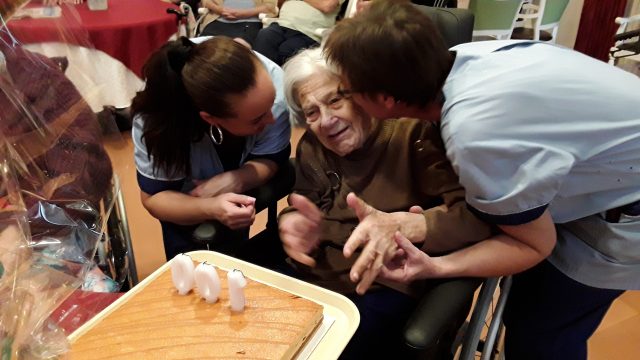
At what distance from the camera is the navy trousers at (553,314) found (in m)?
1.20

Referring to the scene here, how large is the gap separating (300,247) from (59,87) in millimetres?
737

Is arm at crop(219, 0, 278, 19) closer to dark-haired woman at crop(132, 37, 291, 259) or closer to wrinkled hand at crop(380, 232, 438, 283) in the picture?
dark-haired woman at crop(132, 37, 291, 259)

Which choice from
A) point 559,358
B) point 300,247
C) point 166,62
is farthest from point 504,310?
point 166,62

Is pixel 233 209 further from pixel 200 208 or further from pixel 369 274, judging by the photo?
pixel 369 274

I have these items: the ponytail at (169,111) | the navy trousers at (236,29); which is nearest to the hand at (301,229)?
the ponytail at (169,111)

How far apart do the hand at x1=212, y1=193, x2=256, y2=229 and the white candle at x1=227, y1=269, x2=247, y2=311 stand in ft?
1.39

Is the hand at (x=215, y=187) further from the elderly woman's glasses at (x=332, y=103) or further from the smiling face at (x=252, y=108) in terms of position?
the elderly woman's glasses at (x=332, y=103)

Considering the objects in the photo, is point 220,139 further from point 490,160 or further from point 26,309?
point 26,309

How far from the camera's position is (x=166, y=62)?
1.27m

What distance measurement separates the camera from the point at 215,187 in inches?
56.1

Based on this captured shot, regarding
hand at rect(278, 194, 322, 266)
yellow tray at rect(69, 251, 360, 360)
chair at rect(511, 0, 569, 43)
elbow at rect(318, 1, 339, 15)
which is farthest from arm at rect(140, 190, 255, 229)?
chair at rect(511, 0, 569, 43)

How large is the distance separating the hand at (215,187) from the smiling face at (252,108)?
0.14 metres

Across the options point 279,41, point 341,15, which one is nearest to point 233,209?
point 279,41

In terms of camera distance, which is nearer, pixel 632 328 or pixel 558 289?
pixel 558 289
